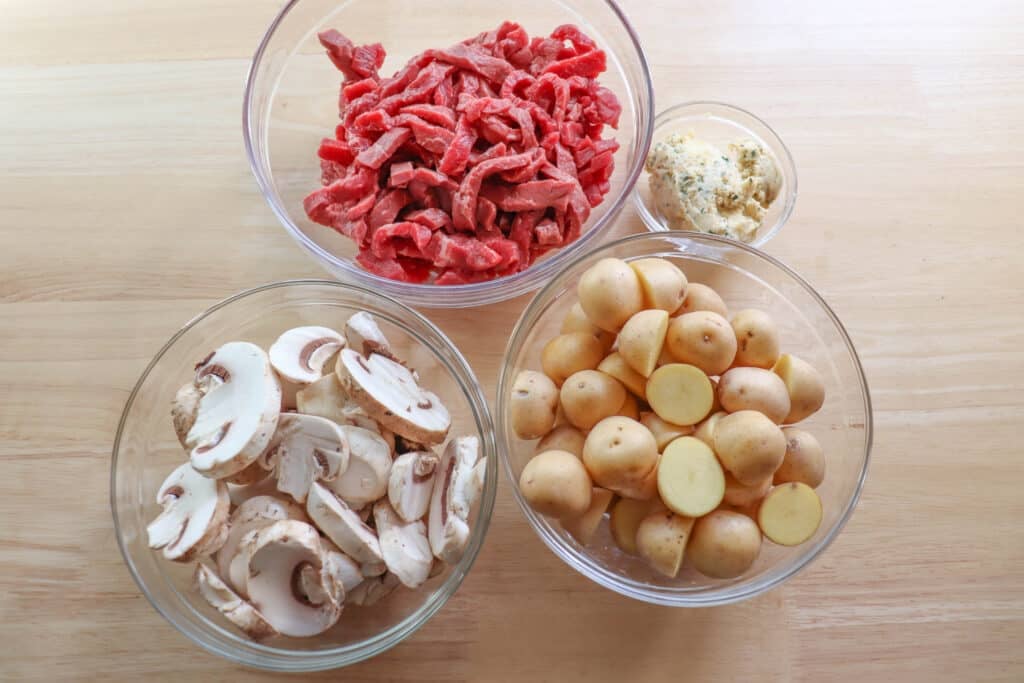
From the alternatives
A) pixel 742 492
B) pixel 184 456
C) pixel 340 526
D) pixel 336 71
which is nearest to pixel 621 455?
pixel 742 492

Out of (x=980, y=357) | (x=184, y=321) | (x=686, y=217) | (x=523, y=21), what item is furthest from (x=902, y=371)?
(x=184, y=321)

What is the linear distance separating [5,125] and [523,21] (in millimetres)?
1073

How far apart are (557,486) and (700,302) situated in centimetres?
38

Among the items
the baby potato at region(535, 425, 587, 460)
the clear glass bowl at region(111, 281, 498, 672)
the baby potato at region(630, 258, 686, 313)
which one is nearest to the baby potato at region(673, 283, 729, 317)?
the baby potato at region(630, 258, 686, 313)

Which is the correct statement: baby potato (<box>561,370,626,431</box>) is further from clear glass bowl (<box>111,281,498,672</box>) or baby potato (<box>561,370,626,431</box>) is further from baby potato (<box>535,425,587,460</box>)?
clear glass bowl (<box>111,281,498,672</box>)

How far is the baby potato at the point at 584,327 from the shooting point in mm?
1185

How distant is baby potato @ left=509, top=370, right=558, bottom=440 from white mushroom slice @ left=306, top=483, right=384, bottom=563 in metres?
0.28

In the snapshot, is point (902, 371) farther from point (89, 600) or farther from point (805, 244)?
point (89, 600)

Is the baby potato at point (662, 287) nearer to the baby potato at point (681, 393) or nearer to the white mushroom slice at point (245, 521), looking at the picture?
the baby potato at point (681, 393)

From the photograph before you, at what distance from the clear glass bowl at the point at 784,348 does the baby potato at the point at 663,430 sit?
20cm

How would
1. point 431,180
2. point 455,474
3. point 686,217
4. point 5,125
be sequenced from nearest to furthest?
point 455,474 → point 431,180 → point 686,217 → point 5,125

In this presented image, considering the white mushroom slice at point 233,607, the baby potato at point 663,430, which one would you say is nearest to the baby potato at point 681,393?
the baby potato at point 663,430

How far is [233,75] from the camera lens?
4.90 feet

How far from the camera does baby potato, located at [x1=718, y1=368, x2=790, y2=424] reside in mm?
A: 1067
